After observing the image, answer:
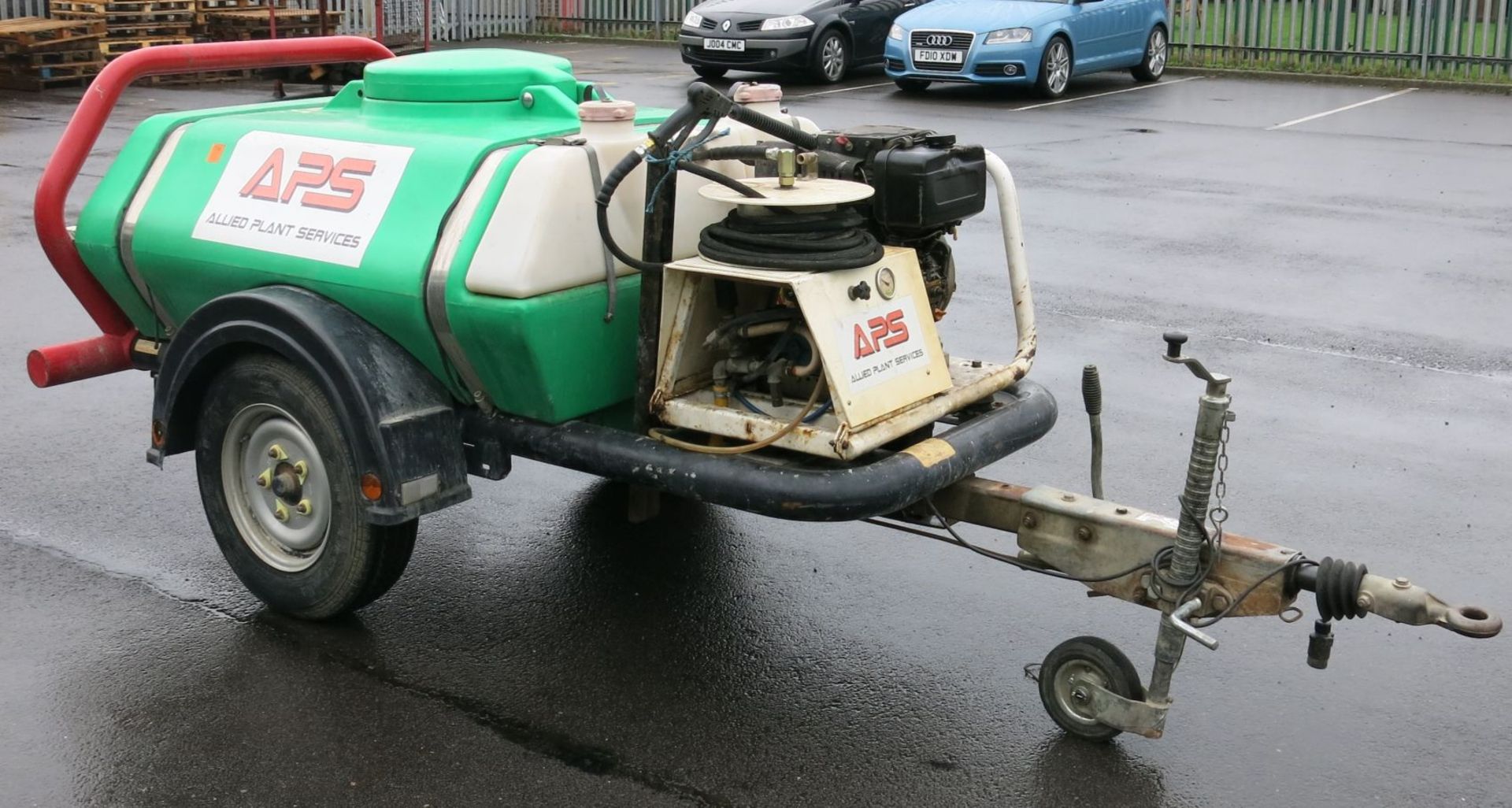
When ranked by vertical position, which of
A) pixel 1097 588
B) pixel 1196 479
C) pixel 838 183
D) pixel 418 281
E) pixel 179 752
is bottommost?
pixel 179 752

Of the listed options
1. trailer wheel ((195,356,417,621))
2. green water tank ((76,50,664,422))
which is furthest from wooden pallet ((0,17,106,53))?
trailer wheel ((195,356,417,621))

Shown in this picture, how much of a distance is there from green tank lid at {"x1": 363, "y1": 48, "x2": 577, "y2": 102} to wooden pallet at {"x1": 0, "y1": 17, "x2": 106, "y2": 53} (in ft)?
51.8

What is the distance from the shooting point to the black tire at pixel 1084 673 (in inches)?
156

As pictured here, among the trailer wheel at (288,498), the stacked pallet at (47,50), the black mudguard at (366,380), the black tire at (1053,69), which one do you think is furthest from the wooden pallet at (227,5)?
the black mudguard at (366,380)

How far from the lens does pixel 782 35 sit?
62.8 ft

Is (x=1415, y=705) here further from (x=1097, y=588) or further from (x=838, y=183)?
(x=838, y=183)

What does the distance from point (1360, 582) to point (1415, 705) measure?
3.07 ft

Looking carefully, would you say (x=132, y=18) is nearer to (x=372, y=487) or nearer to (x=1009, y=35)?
(x=1009, y=35)

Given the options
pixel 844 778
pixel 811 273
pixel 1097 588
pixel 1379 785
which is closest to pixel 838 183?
pixel 811 273

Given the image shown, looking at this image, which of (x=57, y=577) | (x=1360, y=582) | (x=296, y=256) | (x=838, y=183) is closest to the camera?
(x=1360, y=582)

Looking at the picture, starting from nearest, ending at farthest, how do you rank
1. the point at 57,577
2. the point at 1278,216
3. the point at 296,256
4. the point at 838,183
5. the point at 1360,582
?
1. the point at 1360,582
2. the point at 838,183
3. the point at 296,256
4. the point at 57,577
5. the point at 1278,216

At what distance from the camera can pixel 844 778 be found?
3.91 meters

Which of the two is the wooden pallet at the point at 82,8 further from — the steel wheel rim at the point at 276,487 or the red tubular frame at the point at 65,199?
the steel wheel rim at the point at 276,487

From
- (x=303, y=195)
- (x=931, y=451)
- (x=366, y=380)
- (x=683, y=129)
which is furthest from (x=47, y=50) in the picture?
(x=931, y=451)
